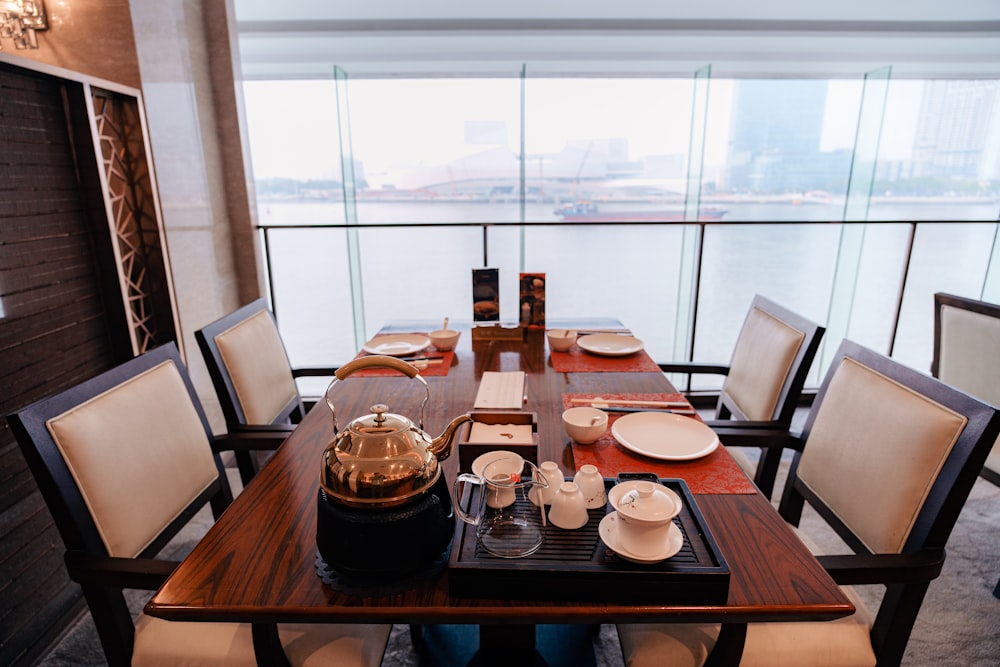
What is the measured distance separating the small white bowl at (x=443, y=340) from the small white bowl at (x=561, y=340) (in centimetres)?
32

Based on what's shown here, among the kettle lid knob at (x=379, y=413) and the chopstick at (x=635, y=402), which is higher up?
the kettle lid knob at (x=379, y=413)

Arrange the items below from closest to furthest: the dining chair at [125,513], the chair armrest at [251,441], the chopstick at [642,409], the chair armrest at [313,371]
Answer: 1. the dining chair at [125,513]
2. the chopstick at [642,409]
3. the chair armrest at [251,441]
4. the chair armrest at [313,371]

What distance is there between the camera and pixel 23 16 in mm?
1783

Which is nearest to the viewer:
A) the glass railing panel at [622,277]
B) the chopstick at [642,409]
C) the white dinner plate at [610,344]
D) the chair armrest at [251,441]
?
the chopstick at [642,409]

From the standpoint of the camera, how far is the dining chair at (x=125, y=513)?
2.85 feet

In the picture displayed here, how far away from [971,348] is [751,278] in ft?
24.3

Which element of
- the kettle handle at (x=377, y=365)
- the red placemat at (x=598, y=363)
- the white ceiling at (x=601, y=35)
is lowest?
the red placemat at (x=598, y=363)

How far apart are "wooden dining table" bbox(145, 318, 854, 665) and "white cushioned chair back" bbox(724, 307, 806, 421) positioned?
0.64 m

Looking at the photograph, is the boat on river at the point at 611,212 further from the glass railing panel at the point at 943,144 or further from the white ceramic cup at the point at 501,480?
the white ceramic cup at the point at 501,480

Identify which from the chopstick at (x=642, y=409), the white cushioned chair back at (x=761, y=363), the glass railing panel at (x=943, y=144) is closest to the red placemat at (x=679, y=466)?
the chopstick at (x=642, y=409)

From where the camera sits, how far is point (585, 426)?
1048 mm

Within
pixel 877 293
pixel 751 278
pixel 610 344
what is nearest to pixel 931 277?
pixel 877 293

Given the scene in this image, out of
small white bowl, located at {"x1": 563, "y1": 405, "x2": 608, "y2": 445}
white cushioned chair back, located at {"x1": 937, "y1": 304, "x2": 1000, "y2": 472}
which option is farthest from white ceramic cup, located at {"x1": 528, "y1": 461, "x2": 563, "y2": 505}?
white cushioned chair back, located at {"x1": 937, "y1": 304, "x2": 1000, "y2": 472}

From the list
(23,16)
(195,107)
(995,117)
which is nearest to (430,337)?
(195,107)
